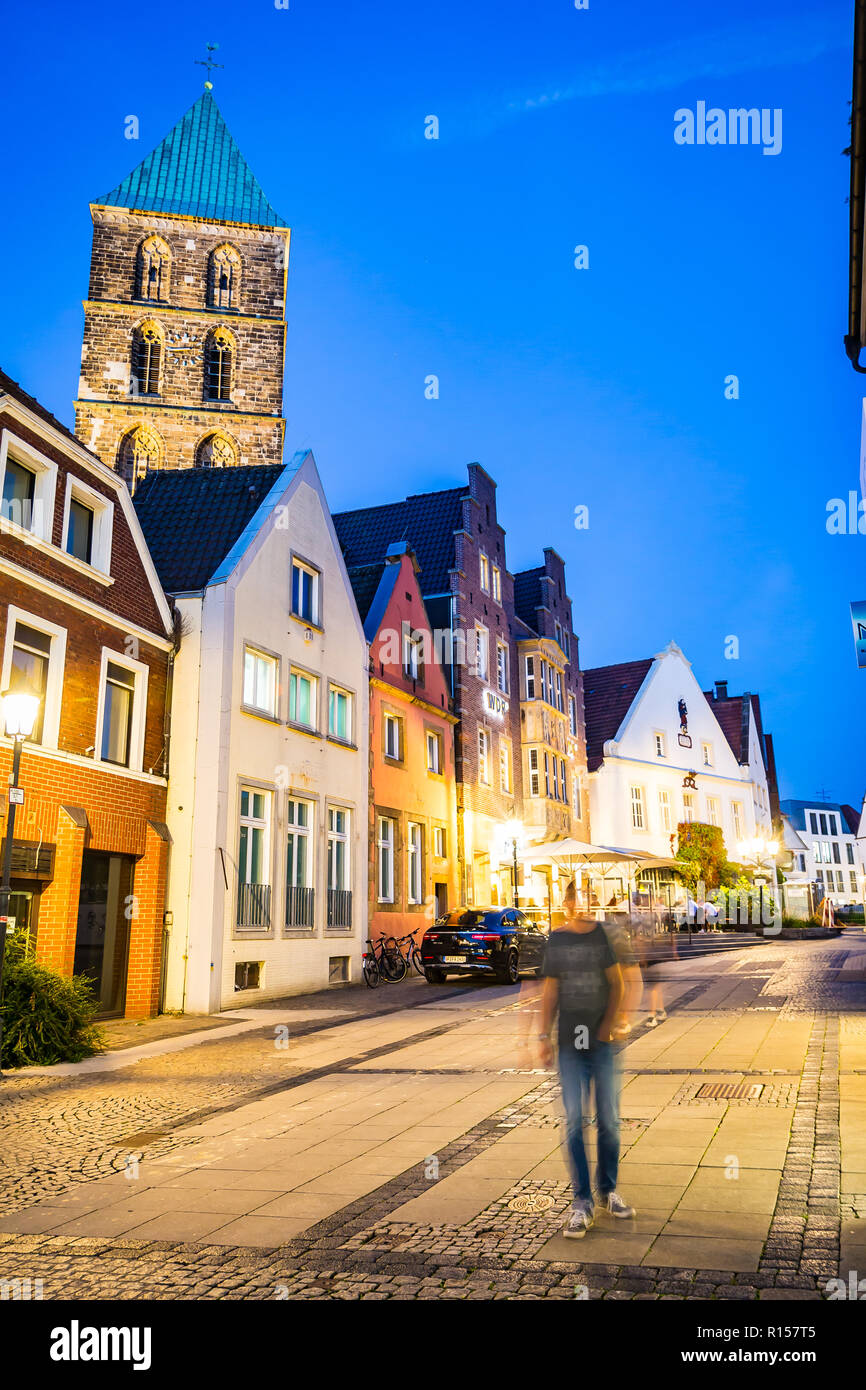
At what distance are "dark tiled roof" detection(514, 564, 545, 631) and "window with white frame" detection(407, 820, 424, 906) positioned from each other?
14471mm

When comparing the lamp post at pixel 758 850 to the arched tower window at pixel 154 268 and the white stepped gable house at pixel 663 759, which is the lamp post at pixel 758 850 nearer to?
the white stepped gable house at pixel 663 759

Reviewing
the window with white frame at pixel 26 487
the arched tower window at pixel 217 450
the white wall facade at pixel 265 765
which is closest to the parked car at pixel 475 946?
the white wall facade at pixel 265 765

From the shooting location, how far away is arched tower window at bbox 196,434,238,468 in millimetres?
40406

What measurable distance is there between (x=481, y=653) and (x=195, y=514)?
15014 millimetres

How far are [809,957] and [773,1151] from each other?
23.5 metres

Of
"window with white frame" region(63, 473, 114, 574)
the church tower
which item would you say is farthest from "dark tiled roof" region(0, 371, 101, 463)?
the church tower

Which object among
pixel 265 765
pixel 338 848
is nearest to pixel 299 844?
pixel 338 848

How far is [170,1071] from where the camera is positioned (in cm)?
1166

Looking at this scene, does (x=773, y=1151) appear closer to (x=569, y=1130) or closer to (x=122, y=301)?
(x=569, y=1130)

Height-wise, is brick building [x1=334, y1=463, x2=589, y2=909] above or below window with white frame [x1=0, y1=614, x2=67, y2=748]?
above

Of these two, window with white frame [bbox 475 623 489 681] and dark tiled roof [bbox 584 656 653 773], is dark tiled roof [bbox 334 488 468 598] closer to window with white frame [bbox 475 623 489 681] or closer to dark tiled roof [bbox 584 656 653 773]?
window with white frame [bbox 475 623 489 681]

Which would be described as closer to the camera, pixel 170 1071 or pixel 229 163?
pixel 170 1071

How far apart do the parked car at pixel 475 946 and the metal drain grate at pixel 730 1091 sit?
12.7 m
